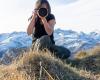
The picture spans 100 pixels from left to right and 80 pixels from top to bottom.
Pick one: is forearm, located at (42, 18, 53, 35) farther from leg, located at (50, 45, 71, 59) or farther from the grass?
the grass

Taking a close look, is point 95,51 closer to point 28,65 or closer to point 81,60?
point 81,60

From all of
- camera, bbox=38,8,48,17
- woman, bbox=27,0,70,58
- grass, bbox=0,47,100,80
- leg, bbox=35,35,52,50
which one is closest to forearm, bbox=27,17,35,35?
woman, bbox=27,0,70,58

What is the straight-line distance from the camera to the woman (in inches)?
333

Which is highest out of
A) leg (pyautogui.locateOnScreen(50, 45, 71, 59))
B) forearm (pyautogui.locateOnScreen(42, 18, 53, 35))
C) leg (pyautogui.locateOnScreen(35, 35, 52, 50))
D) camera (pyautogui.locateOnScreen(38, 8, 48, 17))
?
camera (pyautogui.locateOnScreen(38, 8, 48, 17))

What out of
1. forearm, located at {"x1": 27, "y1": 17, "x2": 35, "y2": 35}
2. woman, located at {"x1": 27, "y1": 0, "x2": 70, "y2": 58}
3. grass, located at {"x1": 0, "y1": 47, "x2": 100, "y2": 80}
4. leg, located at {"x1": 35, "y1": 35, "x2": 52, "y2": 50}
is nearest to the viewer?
grass, located at {"x1": 0, "y1": 47, "x2": 100, "y2": 80}

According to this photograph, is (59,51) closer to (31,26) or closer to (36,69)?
(31,26)

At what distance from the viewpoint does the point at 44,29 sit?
899 cm

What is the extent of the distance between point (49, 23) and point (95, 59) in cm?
442

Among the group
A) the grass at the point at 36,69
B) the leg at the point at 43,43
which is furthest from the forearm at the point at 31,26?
the grass at the point at 36,69

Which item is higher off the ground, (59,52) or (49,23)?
(49,23)

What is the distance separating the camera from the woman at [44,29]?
845cm

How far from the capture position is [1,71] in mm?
6426

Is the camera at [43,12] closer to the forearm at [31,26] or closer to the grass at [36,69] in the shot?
the forearm at [31,26]

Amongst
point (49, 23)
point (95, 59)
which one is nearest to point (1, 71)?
point (49, 23)
